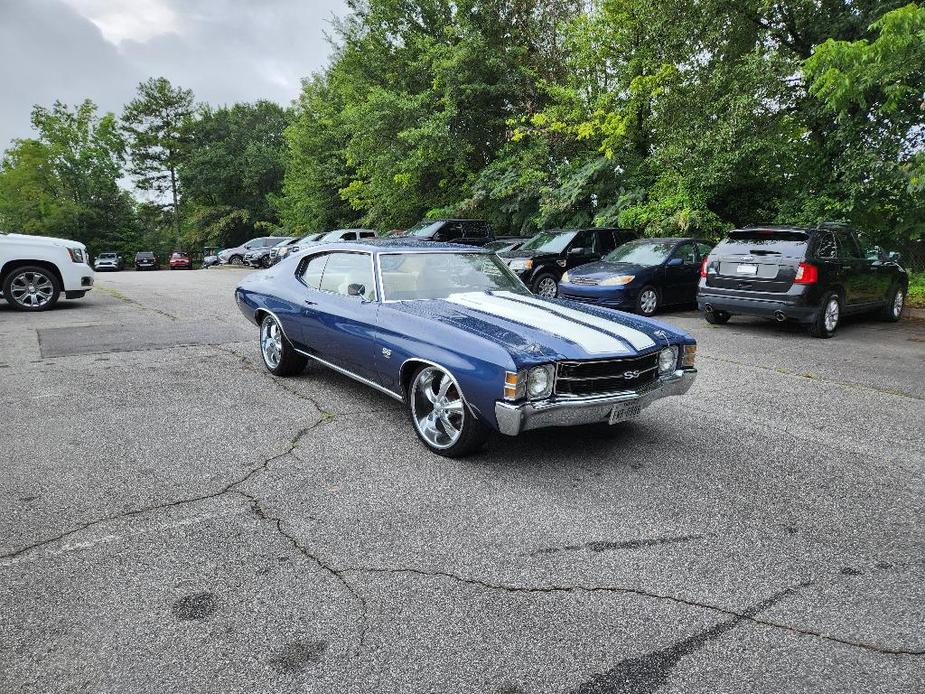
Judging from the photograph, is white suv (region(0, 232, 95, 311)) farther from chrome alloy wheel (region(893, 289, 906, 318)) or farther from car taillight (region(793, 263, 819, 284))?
chrome alloy wheel (region(893, 289, 906, 318))

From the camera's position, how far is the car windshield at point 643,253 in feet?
39.0

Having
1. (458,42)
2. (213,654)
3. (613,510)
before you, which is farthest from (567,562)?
(458,42)

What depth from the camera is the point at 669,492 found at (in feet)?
12.2

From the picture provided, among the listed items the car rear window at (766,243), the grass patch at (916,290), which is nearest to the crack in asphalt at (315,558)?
the car rear window at (766,243)

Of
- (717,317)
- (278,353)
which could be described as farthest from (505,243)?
(278,353)

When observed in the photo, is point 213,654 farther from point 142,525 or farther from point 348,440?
point 348,440

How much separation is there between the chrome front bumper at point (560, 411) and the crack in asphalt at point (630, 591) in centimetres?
110

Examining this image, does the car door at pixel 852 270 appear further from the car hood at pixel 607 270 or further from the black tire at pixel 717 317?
the car hood at pixel 607 270

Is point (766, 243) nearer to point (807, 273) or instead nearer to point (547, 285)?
point (807, 273)

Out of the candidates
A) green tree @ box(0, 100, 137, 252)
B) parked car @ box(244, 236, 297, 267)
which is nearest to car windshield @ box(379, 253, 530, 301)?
parked car @ box(244, 236, 297, 267)

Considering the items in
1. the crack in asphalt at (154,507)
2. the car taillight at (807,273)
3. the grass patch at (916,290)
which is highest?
the car taillight at (807,273)

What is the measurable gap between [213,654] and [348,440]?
231 cm

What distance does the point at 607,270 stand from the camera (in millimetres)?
11664

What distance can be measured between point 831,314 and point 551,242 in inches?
244
